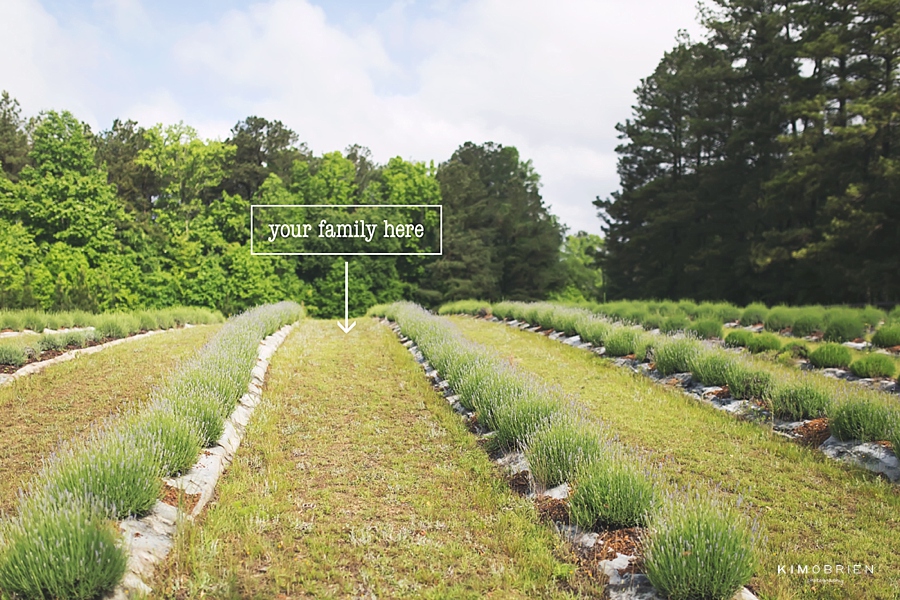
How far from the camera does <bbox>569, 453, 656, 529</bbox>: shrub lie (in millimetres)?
4090

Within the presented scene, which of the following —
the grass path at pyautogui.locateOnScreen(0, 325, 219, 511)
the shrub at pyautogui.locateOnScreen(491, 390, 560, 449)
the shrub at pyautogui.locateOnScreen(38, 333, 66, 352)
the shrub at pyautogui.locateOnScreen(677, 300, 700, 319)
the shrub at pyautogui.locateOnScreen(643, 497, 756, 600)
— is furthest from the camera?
the shrub at pyautogui.locateOnScreen(677, 300, 700, 319)

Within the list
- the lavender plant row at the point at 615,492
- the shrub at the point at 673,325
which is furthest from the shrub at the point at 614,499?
the shrub at the point at 673,325

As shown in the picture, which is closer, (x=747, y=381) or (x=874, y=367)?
(x=747, y=381)

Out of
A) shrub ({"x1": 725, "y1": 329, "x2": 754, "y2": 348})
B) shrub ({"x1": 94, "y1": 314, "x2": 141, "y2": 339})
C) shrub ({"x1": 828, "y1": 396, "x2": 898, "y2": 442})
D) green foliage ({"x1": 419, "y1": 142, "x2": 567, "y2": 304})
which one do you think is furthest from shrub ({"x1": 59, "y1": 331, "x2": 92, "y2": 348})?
green foliage ({"x1": 419, "y1": 142, "x2": 567, "y2": 304})

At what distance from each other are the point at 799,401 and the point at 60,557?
7.39 meters

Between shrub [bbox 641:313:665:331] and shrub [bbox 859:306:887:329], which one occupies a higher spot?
shrub [bbox 859:306:887:329]

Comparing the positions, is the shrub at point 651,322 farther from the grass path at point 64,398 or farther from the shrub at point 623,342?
the grass path at point 64,398

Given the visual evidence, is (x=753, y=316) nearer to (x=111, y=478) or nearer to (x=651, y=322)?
(x=651, y=322)

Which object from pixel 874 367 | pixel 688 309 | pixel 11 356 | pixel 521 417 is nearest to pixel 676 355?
pixel 874 367

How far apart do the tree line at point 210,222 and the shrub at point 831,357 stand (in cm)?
2099

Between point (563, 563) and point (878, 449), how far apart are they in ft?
13.0

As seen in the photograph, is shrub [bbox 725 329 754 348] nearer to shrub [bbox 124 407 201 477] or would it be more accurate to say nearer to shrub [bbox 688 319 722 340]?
shrub [bbox 688 319 722 340]

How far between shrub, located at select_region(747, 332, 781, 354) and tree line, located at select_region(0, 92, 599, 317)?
20.0 m

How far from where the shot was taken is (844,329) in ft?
40.8
